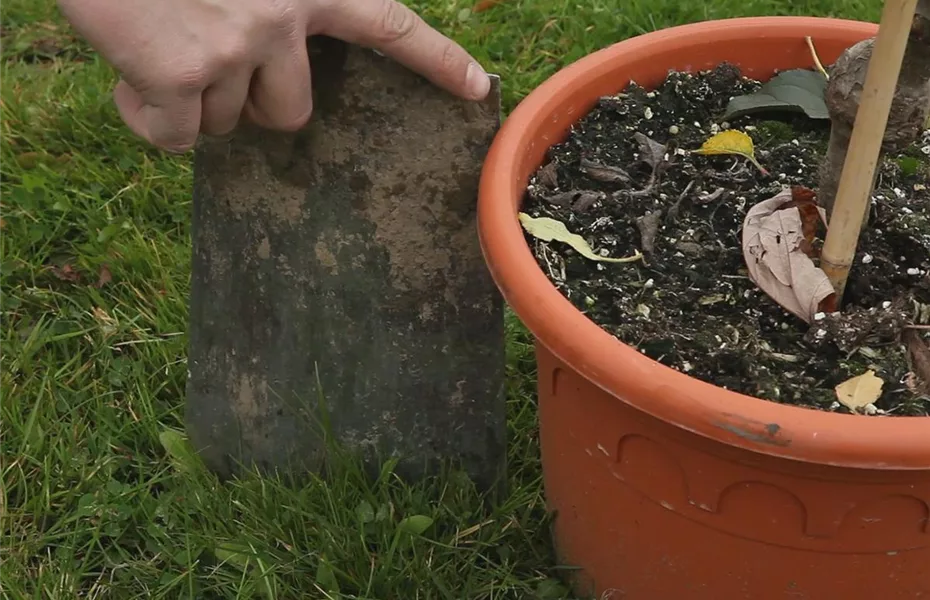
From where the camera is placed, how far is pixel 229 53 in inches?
41.0

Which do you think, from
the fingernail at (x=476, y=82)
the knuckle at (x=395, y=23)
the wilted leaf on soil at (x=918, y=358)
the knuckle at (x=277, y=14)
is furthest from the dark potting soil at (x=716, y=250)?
the knuckle at (x=277, y=14)

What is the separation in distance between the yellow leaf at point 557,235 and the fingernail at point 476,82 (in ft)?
0.55

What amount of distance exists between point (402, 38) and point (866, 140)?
516mm

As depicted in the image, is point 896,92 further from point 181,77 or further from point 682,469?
point 181,77

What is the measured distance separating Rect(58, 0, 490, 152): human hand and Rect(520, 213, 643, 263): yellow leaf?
18 cm

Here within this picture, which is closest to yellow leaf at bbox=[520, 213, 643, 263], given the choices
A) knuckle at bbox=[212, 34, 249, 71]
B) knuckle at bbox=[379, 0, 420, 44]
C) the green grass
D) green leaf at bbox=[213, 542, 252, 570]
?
knuckle at bbox=[379, 0, 420, 44]

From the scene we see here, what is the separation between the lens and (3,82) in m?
2.34

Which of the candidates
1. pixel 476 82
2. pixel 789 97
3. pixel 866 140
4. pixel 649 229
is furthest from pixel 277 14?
pixel 789 97

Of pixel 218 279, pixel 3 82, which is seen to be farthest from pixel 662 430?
pixel 3 82

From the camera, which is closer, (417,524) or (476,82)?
(476,82)

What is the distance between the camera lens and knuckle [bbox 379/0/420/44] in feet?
3.78

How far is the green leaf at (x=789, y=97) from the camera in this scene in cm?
139

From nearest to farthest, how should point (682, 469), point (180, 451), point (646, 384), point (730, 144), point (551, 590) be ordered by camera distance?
1. point (646, 384)
2. point (682, 469)
3. point (730, 144)
4. point (551, 590)
5. point (180, 451)

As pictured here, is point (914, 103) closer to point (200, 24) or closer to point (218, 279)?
point (200, 24)
